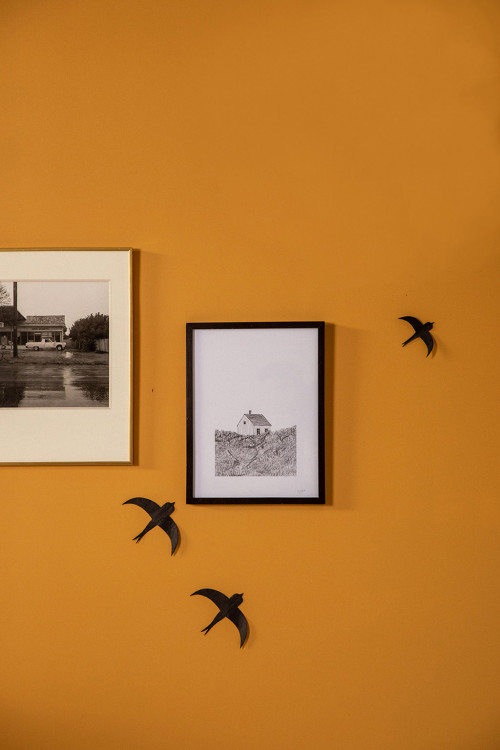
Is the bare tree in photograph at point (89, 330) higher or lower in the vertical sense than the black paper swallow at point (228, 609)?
higher

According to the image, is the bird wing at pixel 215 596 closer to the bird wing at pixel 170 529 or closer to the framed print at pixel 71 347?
the bird wing at pixel 170 529

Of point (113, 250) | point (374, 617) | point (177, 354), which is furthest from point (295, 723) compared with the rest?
point (113, 250)

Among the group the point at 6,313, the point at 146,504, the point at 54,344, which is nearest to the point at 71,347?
the point at 54,344

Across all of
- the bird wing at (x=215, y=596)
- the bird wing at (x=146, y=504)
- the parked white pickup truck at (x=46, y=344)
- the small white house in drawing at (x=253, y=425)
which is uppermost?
the parked white pickup truck at (x=46, y=344)

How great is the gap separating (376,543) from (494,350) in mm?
579

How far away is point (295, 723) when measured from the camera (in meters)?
1.40

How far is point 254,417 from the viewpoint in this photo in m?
1.40

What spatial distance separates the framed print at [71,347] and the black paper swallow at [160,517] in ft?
0.36

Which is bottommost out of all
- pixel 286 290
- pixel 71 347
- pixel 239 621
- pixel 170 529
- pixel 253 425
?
pixel 239 621

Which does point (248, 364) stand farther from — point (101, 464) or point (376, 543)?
point (376, 543)

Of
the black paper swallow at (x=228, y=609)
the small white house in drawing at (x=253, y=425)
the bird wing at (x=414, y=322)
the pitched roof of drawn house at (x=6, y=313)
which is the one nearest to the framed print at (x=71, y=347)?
the pitched roof of drawn house at (x=6, y=313)

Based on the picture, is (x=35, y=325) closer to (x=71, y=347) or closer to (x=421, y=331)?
(x=71, y=347)

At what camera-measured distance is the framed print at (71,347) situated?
1.41 m

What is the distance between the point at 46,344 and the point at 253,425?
0.56 meters
